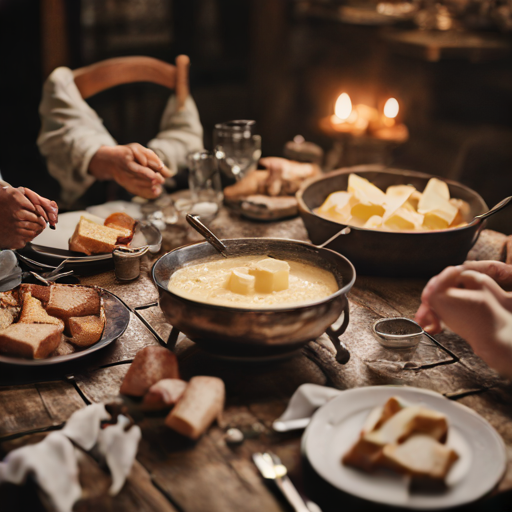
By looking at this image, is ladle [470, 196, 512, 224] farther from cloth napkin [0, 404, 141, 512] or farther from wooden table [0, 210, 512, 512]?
cloth napkin [0, 404, 141, 512]

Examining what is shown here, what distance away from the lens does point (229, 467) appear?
91 cm

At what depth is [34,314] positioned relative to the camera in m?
1.23

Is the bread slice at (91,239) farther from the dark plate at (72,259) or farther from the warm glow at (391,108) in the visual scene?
the warm glow at (391,108)

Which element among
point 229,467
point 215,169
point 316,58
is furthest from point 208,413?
point 316,58

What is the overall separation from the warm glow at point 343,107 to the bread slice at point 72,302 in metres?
2.27

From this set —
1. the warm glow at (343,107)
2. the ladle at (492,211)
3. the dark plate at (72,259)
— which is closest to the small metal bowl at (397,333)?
the ladle at (492,211)

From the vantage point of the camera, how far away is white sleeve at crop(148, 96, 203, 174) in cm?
243

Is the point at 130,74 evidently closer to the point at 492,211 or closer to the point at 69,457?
the point at 492,211

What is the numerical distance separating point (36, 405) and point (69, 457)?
0.73 feet

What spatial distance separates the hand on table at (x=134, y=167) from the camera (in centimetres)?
169

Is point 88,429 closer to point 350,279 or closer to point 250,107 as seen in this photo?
point 350,279

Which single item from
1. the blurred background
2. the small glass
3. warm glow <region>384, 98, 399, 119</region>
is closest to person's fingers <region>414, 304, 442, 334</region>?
the small glass

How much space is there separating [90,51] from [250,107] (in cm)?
164

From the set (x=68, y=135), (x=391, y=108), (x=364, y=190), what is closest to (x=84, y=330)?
(x=364, y=190)
